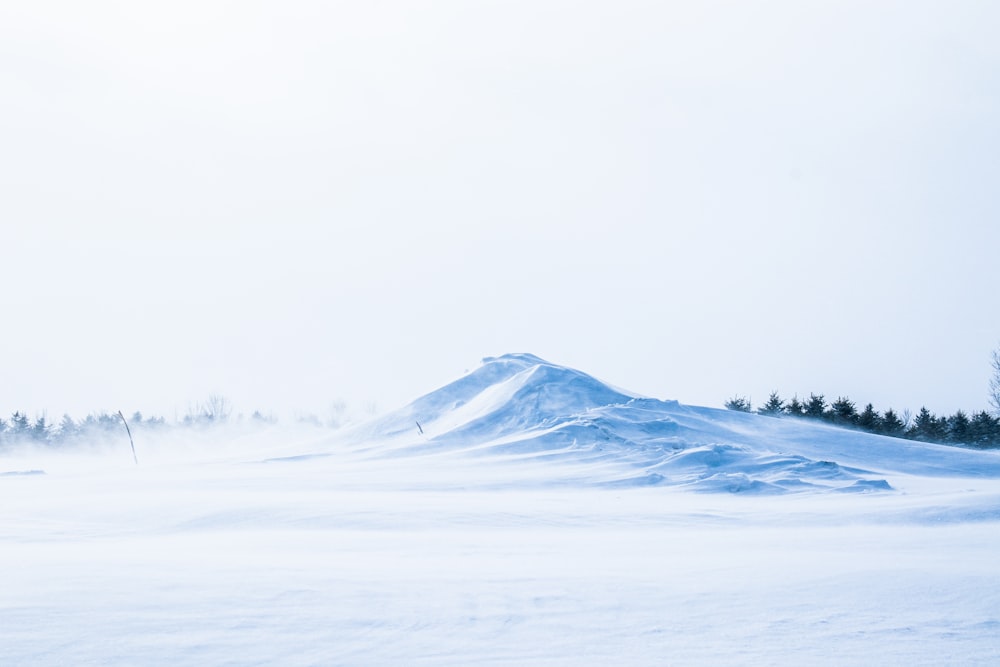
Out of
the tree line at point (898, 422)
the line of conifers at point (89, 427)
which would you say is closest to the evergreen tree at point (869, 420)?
the tree line at point (898, 422)

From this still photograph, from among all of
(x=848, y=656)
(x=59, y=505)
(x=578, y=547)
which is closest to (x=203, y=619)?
(x=848, y=656)

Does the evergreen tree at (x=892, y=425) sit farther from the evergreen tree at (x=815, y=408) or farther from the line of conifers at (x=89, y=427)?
the line of conifers at (x=89, y=427)

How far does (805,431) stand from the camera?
3091 cm

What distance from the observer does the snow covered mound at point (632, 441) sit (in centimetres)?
2306

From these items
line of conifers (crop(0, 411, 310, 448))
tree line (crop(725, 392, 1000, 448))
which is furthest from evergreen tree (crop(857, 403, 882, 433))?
line of conifers (crop(0, 411, 310, 448))

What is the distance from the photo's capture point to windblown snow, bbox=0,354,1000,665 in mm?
6270

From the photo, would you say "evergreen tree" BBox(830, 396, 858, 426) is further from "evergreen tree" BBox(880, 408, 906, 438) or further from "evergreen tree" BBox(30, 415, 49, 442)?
"evergreen tree" BBox(30, 415, 49, 442)

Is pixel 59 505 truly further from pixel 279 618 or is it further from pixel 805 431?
pixel 805 431

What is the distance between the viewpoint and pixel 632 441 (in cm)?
2664

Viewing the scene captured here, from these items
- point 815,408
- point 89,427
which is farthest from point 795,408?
point 89,427

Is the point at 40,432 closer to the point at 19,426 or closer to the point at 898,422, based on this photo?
the point at 19,426

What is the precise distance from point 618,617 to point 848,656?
1.68 metres

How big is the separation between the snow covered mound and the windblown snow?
0.19 metres

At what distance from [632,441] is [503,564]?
17.7 m
